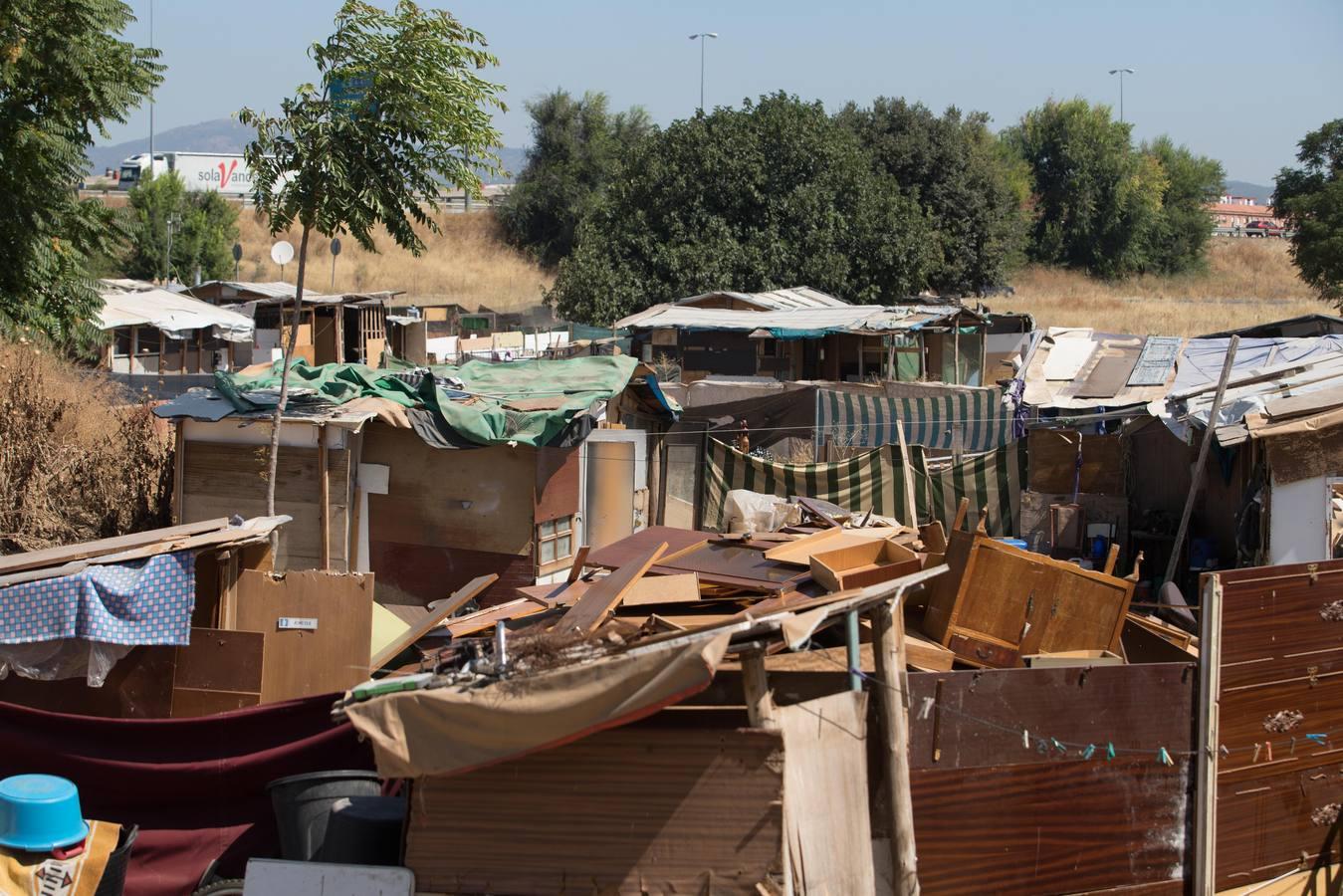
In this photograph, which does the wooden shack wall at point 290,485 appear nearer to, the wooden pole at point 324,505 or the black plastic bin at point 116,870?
the wooden pole at point 324,505

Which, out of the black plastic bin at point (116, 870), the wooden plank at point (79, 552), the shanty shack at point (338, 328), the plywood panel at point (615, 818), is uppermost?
the shanty shack at point (338, 328)

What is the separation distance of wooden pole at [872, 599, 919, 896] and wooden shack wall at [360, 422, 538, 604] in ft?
19.5

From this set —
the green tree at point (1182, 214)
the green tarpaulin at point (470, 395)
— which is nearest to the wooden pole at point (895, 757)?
the green tarpaulin at point (470, 395)

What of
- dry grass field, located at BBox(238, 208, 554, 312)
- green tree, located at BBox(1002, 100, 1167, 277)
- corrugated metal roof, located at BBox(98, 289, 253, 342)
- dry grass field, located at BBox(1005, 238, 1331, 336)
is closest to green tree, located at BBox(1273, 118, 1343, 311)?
dry grass field, located at BBox(1005, 238, 1331, 336)

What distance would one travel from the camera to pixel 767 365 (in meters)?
23.4

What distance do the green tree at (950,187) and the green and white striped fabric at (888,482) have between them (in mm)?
27866

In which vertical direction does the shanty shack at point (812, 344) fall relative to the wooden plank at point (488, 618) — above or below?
above

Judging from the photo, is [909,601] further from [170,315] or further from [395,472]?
[170,315]

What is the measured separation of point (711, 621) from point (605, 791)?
3.44 ft

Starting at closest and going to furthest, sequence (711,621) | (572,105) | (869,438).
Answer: (711,621) < (869,438) < (572,105)

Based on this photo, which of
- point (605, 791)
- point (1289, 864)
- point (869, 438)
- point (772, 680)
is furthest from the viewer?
point (869, 438)

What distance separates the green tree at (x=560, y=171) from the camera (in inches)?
2067

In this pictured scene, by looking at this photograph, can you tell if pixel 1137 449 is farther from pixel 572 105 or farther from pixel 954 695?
pixel 572 105

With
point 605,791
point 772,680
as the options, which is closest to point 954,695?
point 772,680
